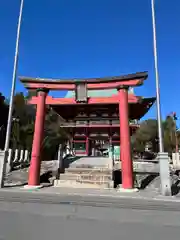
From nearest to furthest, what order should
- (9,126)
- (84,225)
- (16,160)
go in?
(84,225), (9,126), (16,160)

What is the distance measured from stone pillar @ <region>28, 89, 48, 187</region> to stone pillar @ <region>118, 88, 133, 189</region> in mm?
5533

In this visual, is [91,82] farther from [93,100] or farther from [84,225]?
[84,225]

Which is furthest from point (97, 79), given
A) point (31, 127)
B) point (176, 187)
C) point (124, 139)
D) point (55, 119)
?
point (55, 119)

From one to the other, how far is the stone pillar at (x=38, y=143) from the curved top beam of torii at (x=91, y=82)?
0.68 meters

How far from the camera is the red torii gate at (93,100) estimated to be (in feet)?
45.6

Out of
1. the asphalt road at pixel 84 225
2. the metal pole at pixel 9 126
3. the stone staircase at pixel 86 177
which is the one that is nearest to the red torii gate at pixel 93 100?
the metal pole at pixel 9 126

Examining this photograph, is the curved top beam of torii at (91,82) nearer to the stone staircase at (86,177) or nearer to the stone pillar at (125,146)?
the stone pillar at (125,146)

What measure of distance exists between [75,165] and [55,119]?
24.7 meters

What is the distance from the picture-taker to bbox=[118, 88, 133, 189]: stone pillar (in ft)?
44.0

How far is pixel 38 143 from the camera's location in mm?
14742

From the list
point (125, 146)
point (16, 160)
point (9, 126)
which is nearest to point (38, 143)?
point (9, 126)

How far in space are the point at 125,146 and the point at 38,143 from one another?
5872mm

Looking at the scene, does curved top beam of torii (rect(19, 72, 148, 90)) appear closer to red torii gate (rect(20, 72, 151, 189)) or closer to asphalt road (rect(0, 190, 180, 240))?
red torii gate (rect(20, 72, 151, 189))

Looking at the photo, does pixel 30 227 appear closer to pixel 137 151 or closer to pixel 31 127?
pixel 31 127
